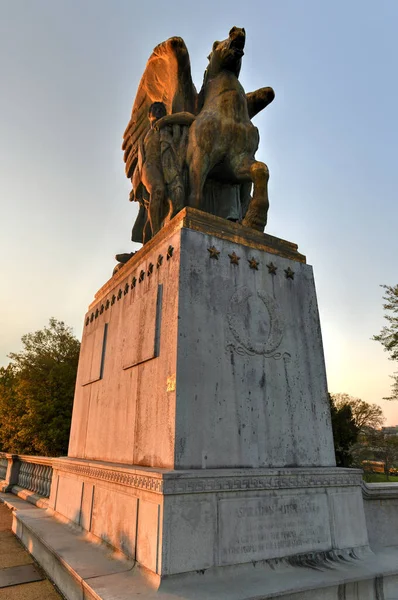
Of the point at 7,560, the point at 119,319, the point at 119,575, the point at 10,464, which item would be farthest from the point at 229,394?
the point at 10,464

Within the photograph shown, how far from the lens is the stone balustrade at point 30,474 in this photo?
8328mm

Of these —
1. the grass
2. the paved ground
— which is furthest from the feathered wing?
the grass

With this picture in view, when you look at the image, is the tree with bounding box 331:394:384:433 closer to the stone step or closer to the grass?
the grass

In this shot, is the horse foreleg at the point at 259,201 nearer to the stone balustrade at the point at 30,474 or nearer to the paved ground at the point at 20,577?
the paved ground at the point at 20,577

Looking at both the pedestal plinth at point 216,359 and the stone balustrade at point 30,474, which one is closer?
the pedestal plinth at point 216,359

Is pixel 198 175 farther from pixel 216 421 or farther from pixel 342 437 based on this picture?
pixel 342 437

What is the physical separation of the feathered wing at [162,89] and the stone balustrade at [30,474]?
23.0ft

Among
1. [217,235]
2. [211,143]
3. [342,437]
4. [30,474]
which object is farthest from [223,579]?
[342,437]

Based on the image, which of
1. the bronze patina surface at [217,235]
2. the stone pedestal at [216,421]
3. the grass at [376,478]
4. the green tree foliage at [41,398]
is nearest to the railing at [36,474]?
the stone pedestal at [216,421]

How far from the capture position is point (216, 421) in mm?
3957

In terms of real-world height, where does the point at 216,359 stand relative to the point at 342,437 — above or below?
above

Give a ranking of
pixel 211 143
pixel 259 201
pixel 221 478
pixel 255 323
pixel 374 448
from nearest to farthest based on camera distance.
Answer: pixel 221 478 → pixel 255 323 → pixel 259 201 → pixel 211 143 → pixel 374 448

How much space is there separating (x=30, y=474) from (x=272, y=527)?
818cm

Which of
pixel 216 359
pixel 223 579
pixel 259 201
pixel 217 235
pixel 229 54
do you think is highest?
pixel 229 54
